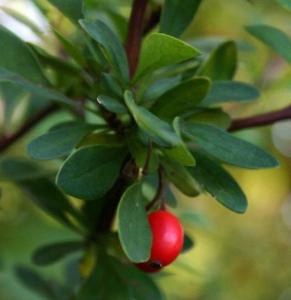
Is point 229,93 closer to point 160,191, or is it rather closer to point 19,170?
point 160,191

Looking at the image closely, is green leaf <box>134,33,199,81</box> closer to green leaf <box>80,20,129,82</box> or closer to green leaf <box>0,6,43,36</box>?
green leaf <box>80,20,129,82</box>

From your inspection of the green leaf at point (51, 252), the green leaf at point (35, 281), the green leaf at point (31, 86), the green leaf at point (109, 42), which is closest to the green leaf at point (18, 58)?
the green leaf at point (31, 86)

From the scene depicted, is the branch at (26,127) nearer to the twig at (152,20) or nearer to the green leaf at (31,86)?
the twig at (152,20)

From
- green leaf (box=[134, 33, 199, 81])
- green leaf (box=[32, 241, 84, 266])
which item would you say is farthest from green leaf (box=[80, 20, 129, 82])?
green leaf (box=[32, 241, 84, 266])

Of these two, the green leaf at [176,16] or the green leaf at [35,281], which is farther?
the green leaf at [35,281]

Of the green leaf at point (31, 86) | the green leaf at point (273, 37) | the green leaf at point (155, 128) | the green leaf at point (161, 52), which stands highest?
the green leaf at point (161, 52)

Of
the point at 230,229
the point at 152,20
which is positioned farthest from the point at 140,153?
the point at 230,229

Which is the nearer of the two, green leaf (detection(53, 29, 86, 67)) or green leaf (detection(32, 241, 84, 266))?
green leaf (detection(53, 29, 86, 67))
